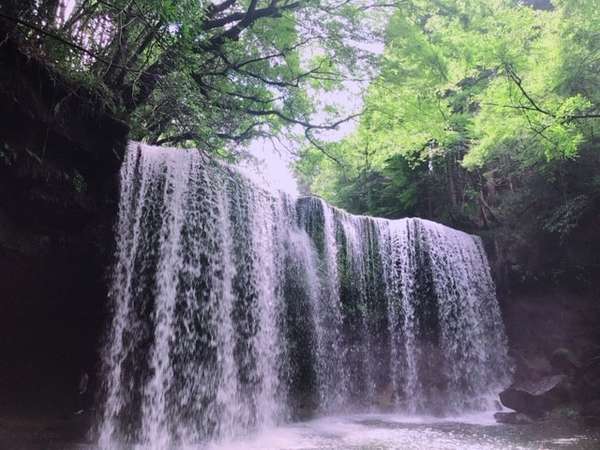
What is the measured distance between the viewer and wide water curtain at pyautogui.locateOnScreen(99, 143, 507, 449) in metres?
6.89

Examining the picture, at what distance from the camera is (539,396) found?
890cm

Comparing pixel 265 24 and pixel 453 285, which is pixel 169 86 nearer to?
pixel 265 24

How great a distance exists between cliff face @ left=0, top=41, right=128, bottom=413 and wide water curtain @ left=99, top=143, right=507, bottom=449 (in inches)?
15.0

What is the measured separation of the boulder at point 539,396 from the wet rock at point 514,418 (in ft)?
1.08

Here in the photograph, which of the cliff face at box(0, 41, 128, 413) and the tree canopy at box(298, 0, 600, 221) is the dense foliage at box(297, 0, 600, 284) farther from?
the cliff face at box(0, 41, 128, 413)

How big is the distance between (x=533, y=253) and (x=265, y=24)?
897 centimetres

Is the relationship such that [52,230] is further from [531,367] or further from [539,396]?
[531,367]

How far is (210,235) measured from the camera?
797cm

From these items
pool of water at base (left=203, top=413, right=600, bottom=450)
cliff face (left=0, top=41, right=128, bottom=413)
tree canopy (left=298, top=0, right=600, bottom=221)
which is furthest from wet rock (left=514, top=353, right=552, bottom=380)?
cliff face (left=0, top=41, right=128, bottom=413)

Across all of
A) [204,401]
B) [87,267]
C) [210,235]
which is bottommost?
[204,401]

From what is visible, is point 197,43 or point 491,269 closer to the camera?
point 197,43

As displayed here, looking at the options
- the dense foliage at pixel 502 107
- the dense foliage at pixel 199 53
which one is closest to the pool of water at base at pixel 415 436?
the dense foliage at pixel 502 107

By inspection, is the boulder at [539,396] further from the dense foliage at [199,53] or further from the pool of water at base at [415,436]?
the dense foliage at [199,53]

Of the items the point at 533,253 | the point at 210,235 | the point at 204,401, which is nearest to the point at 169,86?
the point at 210,235
